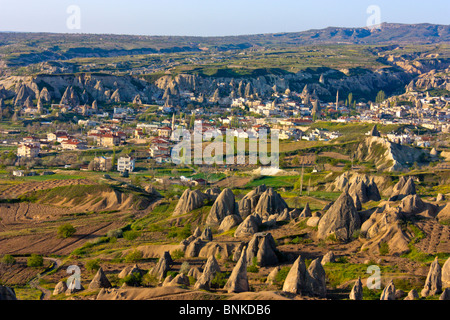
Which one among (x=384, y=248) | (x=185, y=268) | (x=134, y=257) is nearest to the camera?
(x=185, y=268)

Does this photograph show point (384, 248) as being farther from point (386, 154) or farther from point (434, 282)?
point (386, 154)

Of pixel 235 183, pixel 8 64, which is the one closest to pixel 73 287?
pixel 235 183

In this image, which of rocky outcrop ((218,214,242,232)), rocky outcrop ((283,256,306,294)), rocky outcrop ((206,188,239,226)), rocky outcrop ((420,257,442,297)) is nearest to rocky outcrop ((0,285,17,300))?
rocky outcrop ((283,256,306,294))

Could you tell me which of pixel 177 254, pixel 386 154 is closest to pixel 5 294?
pixel 177 254

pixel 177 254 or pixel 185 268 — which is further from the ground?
pixel 185 268

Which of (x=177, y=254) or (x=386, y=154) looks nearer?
(x=177, y=254)

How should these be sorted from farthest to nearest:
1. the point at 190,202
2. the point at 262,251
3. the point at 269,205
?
the point at 190,202, the point at 269,205, the point at 262,251
